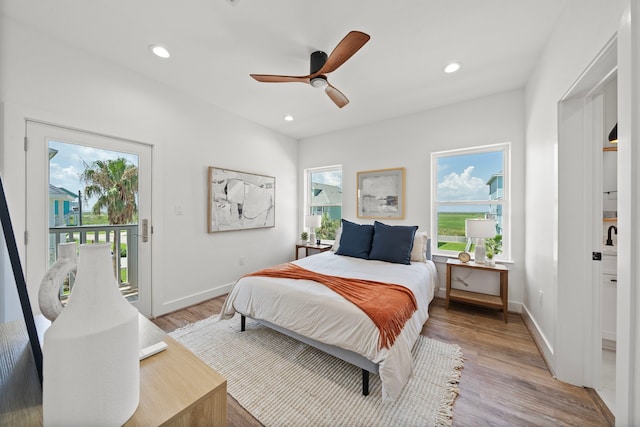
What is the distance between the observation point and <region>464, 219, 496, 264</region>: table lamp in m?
2.72

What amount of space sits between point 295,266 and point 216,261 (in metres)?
1.37

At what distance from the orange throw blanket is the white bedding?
0.15 feet

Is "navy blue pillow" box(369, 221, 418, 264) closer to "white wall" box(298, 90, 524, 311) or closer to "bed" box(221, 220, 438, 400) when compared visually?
"bed" box(221, 220, 438, 400)

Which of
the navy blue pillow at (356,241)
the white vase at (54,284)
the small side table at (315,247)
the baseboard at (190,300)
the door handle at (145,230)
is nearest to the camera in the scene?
the white vase at (54,284)

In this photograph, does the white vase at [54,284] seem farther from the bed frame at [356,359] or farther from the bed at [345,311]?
the bed frame at [356,359]

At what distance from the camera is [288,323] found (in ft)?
6.37

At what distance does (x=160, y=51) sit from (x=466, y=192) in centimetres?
380

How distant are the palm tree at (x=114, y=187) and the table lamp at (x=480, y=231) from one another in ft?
12.3

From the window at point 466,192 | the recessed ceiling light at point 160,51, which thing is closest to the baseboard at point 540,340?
the window at point 466,192

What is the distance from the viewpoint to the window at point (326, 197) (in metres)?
4.41

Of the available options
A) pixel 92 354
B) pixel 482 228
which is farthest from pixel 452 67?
pixel 92 354

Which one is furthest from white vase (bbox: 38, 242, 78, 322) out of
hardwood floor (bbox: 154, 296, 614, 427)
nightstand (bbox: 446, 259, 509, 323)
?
nightstand (bbox: 446, 259, 509, 323)

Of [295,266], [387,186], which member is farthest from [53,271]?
[387,186]

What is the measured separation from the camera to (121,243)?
2529mm
